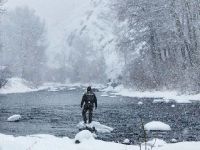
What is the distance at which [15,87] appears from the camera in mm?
58344

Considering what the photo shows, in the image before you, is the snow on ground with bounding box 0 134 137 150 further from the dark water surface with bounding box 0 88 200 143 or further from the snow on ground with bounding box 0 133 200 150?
the dark water surface with bounding box 0 88 200 143

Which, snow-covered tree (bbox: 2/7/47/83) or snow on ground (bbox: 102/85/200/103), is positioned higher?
snow-covered tree (bbox: 2/7/47/83)

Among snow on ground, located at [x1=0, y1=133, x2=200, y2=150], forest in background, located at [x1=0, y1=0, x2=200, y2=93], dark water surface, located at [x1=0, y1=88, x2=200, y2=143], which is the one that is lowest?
dark water surface, located at [x1=0, y1=88, x2=200, y2=143]

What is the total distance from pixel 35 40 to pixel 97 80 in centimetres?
2388

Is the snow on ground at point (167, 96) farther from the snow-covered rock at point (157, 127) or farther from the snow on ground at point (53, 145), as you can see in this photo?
the snow on ground at point (53, 145)

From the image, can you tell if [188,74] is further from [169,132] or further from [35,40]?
[35,40]

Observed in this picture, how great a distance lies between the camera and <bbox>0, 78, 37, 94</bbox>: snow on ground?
54.6m

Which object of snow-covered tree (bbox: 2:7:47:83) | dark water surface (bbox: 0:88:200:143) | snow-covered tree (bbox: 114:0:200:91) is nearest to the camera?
dark water surface (bbox: 0:88:200:143)

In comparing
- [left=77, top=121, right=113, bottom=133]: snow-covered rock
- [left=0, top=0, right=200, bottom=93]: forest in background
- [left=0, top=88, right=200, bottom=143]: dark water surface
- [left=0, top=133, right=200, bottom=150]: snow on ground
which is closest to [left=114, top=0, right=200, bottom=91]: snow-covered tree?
[left=0, top=0, right=200, bottom=93]: forest in background

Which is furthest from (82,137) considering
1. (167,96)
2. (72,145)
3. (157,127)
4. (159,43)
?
(159,43)

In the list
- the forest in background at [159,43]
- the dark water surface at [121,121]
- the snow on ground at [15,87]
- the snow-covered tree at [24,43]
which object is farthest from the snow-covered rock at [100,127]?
the snow-covered tree at [24,43]

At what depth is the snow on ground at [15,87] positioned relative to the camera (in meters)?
54.6

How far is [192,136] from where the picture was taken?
15.6m

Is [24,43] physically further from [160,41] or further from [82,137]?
[82,137]
